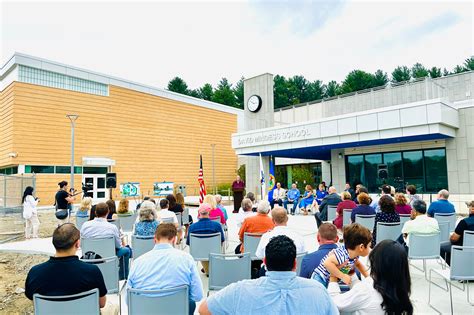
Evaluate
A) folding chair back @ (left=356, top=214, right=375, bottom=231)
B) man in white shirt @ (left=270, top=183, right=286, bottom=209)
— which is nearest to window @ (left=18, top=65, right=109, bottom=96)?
man in white shirt @ (left=270, top=183, right=286, bottom=209)

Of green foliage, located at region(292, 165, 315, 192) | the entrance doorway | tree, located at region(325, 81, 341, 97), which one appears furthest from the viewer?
tree, located at region(325, 81, 341, 97)

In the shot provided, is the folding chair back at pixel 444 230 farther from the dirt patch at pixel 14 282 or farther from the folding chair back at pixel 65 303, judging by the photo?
the dirt patch at pixel 14 282

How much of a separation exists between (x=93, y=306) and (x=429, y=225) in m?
4.53

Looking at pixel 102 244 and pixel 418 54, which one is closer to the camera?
pixel 102 244

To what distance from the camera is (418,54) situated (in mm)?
45281

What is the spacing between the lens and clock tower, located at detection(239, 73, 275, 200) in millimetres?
19188

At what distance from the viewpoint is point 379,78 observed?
43.8 meters

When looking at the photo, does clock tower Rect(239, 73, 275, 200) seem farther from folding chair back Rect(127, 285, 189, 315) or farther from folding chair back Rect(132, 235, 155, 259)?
folding chair back Rect(127, 285, 189, 315)

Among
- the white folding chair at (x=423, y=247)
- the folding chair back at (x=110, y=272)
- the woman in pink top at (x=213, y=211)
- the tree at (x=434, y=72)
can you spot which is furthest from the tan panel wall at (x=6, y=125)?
the tree at (x=434, y=72)

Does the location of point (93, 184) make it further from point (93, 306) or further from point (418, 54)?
point (418, 54)

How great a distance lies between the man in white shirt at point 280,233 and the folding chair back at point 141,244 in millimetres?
1797

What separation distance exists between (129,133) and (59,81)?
6.14m

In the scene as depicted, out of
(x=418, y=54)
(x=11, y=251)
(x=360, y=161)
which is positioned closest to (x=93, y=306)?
(x=11, y=251)

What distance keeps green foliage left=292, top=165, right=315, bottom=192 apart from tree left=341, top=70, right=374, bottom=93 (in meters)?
21.1
